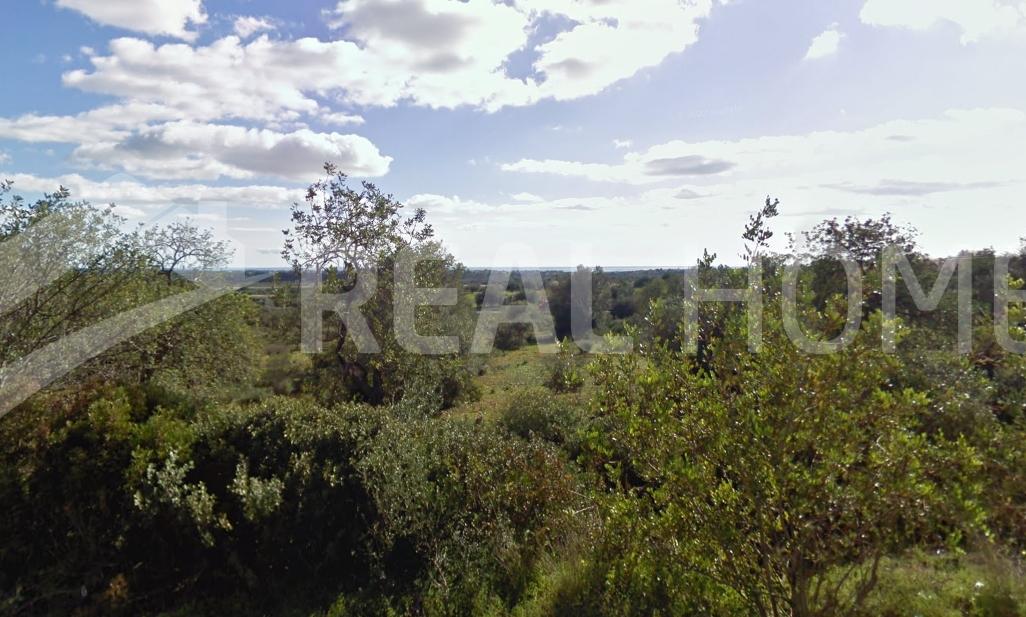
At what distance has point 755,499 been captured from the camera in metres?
2.94

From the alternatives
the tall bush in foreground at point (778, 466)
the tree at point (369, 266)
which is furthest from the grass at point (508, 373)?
the tall bush in foreground at point (778, 466)

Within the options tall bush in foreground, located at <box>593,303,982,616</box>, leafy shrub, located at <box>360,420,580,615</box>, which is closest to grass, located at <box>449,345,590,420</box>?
leafy shrub, located at <box>360,420,580,615</box>

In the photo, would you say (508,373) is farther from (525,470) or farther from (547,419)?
(525,470)

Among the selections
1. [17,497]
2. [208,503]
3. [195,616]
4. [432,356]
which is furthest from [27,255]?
[432,356]

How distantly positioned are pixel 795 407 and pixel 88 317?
349 inches

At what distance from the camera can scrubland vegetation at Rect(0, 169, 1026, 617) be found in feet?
9.31

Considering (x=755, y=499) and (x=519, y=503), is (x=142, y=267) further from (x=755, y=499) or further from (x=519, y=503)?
(x=755, y=499)

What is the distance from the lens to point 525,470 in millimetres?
5227

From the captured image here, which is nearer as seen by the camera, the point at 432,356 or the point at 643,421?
the point at 643,421

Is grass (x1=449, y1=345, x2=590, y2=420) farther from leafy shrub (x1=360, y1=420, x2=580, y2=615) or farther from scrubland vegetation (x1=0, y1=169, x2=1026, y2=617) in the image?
leafy shrub (x1=360, y1=420, x2=580, y2=615)

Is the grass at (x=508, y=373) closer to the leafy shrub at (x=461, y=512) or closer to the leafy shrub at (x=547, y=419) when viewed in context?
the leafy shrub at (x=547, y=419)

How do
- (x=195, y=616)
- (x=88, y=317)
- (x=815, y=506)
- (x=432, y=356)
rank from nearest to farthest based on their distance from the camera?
1. (x=815, y=506)
2. (x=195, y=616)
3. (x=88, y=317)
4. (x=432, y=356)

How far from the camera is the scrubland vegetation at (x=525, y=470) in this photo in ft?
9.31

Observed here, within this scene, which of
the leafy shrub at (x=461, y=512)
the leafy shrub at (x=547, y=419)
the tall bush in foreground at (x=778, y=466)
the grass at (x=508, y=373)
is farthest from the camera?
the grass at (x=508, y=373)
